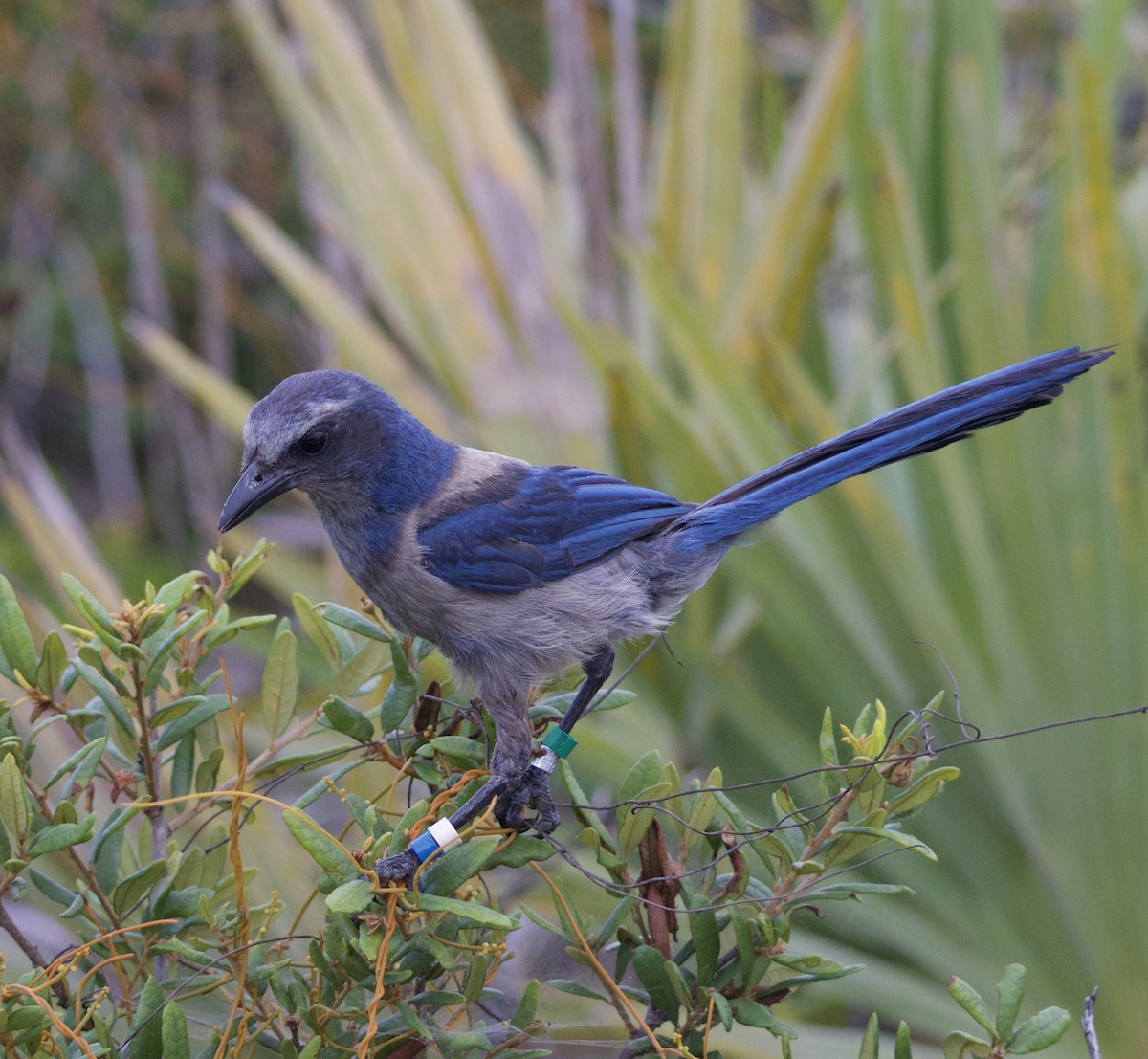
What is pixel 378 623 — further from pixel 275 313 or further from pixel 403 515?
pixel 275 313

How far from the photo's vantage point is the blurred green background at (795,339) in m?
2.46

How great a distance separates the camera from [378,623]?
1631 millimetres

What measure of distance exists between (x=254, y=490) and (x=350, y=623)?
0.89ft

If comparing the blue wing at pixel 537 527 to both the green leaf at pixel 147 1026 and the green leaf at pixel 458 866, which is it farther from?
the green leaf at pixel 147 1026

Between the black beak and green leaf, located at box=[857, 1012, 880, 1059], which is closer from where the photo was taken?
green leaf, located at box=[857, 1012, 880, 1059]

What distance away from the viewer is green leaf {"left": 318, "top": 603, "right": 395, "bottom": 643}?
1.52 metres

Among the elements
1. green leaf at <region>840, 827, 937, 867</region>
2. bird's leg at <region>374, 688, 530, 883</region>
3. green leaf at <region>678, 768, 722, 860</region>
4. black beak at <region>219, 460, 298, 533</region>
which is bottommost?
green leaf at <region>840, 827, 937, 867</region>

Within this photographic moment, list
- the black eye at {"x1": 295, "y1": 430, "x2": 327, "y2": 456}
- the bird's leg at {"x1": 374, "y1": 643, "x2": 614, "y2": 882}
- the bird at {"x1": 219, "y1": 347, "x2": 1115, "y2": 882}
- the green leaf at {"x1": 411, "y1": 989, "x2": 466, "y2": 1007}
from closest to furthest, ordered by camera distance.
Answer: the green leaf at {"x1": 411, "y1": 989, "x2": 466, "y2": 1007} < the bird's leg at {"x1": 374, "y1": 643, "x2": 614, "y2": 882} < the bird at {"x1": 219, "y1": 347, "x2": 1115, "y2": 882} < the black eye at {"x1": 295, "y1": 430, "x2": 327, "y2": 456}

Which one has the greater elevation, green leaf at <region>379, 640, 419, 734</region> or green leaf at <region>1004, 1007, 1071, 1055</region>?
green leaf at <region>379, 640, 419, 734</region>

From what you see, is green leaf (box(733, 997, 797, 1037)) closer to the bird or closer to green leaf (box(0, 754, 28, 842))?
the bird

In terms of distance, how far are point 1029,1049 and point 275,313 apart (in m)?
5.37

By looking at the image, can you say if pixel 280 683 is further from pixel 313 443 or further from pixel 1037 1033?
pixel 1037 1033

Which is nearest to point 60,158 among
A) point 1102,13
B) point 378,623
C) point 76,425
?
point 76,425

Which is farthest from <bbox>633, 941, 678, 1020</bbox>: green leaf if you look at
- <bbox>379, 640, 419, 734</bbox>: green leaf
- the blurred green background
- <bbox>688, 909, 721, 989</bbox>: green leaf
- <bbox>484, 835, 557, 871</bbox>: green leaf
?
the blurred green background
